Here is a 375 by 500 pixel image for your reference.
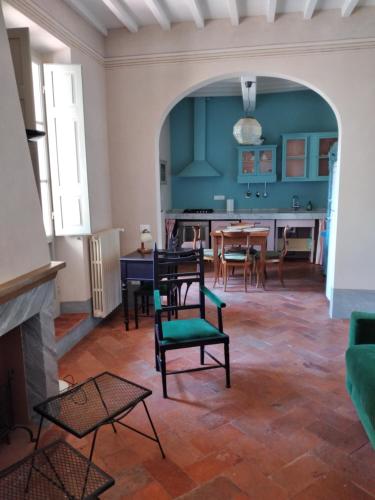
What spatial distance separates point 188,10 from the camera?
11.8 feet

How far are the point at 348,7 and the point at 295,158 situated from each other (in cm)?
360

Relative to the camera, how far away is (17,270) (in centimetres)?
190

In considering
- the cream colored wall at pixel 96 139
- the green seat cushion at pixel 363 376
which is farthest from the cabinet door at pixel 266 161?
the green seat cushion at pixel 363 376

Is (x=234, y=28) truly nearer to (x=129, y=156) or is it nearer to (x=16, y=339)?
(x=129, y=156)

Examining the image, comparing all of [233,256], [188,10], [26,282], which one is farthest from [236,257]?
[26,282]

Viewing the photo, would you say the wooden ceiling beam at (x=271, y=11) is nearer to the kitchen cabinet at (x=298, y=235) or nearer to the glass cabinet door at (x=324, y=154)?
the glass cabinet door at (x=324, y=154)

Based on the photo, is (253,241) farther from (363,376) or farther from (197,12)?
(363,376)

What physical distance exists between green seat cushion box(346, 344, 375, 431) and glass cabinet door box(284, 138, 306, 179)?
205 inches

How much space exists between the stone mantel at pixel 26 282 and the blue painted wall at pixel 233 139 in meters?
5.52

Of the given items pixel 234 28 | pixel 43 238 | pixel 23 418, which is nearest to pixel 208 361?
pixel 23 418

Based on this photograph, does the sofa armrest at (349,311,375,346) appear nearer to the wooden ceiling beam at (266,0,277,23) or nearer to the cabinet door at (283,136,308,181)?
the wooden ceiling beam at (266,0,277,23)

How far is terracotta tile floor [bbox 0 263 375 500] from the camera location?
6.02ft

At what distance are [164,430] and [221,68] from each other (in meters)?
3.45

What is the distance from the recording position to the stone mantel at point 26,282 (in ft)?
5.65
